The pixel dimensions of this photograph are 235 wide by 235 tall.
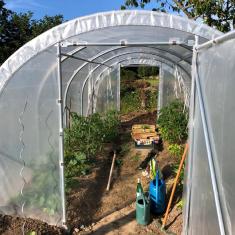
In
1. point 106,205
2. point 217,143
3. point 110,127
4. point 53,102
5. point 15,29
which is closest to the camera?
point 217,143

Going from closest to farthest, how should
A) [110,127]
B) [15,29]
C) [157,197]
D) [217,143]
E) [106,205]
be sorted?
1. [217,143]
2. [157,197]
3. [106,205]
4. [110,127]
5. [15,29]

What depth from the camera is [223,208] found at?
2002mm

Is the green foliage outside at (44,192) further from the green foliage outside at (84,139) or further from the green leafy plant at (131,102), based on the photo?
the green leafy plant at (131,102)

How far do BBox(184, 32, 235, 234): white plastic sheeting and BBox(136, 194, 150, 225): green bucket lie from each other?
4.38 ft

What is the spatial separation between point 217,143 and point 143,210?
2.76 m

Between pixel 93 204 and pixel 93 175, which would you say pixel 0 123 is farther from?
pixel 93 175

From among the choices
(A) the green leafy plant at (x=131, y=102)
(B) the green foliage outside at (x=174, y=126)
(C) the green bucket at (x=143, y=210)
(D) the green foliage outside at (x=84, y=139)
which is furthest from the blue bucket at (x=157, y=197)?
(A) the green leafy plant at (x=131, y=102)

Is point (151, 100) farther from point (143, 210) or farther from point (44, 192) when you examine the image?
point (44, 192)

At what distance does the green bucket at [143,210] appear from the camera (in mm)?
4789

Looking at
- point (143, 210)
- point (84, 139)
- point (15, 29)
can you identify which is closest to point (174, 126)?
point (84, 139)

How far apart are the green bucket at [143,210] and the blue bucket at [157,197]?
260 millimetres

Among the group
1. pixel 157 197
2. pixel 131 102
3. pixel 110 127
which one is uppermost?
pixel 131 102

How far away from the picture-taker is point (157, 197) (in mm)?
5086

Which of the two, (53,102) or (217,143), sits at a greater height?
(53,102)
